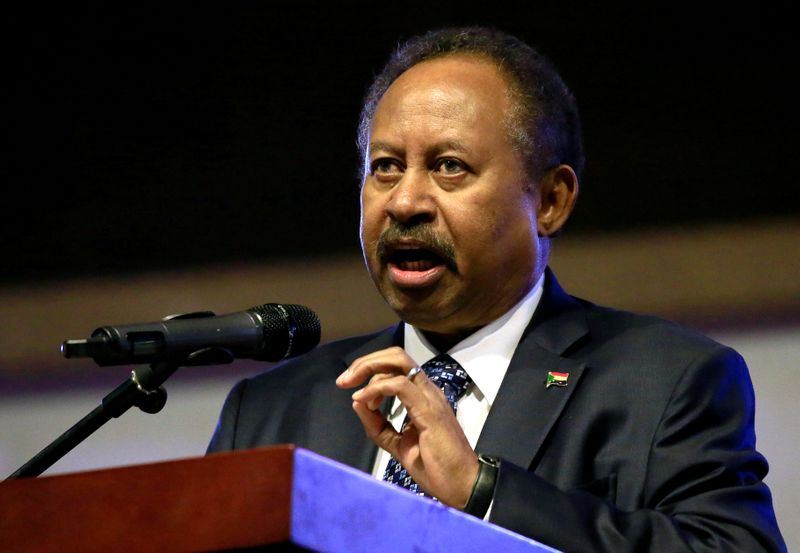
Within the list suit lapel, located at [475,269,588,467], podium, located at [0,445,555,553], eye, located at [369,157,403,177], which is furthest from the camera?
eye, located at [369,157,403,177]

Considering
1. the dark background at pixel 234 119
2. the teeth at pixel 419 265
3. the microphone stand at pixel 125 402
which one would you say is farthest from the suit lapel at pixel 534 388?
the dark background at pixel 234 119

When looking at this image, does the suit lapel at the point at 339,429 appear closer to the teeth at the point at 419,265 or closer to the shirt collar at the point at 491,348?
the shirt collar at the point at 491,348

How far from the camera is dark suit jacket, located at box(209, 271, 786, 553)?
1917 millimetres

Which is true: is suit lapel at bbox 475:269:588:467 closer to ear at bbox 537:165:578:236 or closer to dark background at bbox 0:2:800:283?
ear at bbox 537:165:578:236

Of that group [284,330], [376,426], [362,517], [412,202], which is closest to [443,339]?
[412,202]

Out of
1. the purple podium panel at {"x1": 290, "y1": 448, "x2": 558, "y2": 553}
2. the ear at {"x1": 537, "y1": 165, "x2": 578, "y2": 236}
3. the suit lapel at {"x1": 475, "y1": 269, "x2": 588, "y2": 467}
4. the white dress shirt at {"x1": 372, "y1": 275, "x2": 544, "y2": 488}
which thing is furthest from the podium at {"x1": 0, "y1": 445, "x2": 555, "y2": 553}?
the ear at {"x1": 537, "y1": 165, "x2": 578, "y2": 236}

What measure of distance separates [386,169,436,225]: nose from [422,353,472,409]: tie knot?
11.8 inches

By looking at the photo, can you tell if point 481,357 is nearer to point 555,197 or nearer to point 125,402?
point 555,197

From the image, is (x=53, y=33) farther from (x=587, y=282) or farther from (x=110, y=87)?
(x=587, y=282)

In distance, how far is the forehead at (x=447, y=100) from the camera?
2.40 m

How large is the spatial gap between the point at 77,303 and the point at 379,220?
1.64 meters

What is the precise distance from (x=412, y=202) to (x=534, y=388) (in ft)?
1.38

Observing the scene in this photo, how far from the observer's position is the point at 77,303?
12.2 feet

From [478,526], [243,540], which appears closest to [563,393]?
[478,526]
